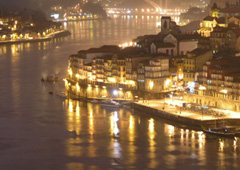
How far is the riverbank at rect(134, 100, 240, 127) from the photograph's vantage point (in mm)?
12133

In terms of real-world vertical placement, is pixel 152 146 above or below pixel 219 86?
below

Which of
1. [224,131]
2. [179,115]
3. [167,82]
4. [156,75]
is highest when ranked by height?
[156,75]

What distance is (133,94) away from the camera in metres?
15.2

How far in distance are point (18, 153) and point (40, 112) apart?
3.17 metres

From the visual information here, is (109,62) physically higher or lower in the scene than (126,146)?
higher

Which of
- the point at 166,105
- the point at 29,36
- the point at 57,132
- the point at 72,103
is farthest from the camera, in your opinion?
the point at 29,36

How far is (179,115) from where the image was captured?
41.8 feet

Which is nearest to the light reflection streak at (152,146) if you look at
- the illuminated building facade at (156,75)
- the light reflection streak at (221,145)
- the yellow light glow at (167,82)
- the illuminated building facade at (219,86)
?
the light reflection streak at (221,145)

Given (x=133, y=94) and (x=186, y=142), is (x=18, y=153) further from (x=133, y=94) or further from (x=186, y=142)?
(x=133, y=94)

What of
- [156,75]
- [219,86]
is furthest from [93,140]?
[156,75]

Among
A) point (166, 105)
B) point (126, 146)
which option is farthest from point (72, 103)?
point (126, 146)

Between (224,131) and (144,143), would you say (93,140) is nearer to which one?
(144,143)

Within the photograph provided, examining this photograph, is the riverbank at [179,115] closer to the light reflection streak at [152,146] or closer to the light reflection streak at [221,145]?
the light reflection streak at [152,146]

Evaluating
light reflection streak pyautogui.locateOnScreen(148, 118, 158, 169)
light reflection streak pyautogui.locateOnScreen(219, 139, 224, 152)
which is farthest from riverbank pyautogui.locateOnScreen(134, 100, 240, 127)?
light reflection streak pyautogui.locateOnScreen(219, 139, 224, 152)
